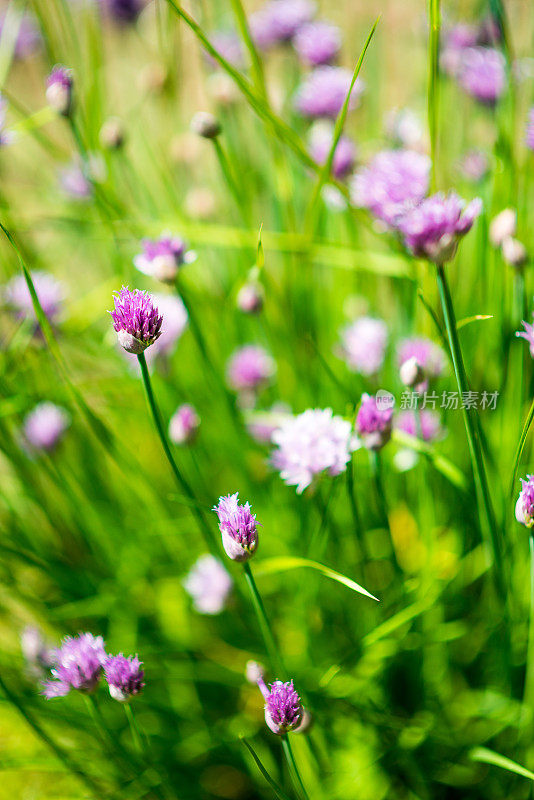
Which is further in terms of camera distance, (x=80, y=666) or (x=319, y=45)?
(x=319, y=45)

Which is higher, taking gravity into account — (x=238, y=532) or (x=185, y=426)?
(x=185, y=426)

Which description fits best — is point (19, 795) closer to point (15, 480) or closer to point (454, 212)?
point (15, 480)

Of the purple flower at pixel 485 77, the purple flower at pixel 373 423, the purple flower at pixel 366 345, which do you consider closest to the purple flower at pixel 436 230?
the purple flower at pixel 373 423

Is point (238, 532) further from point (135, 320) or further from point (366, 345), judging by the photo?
point (366, 345)

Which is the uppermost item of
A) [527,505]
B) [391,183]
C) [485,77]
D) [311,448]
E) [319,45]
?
[319,45]

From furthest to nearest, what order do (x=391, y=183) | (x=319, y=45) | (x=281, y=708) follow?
(x=319, y=45) < (x=391, y=183) < (x=281, y=708)

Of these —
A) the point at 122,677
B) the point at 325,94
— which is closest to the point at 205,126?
the point at 325,94

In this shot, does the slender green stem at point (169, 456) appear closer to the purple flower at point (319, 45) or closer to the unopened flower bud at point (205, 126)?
the unopened flower bud at point (205, 126)
